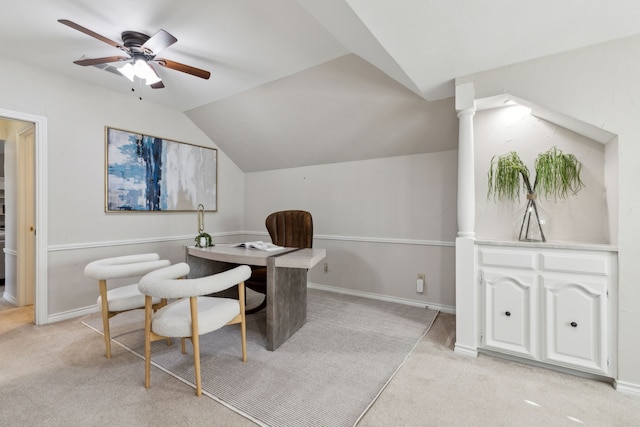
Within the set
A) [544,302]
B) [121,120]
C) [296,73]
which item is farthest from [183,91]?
[544,302]

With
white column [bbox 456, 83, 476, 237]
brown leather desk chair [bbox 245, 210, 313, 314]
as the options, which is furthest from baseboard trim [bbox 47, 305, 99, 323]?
white column [bbox 456, 83, 476, 237]

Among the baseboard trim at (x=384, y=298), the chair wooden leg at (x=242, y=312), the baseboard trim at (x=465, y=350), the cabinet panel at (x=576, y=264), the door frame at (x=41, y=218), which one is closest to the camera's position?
the cabinet panel at (x=576, y=264)

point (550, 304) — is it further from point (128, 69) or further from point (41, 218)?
point (41, 218)

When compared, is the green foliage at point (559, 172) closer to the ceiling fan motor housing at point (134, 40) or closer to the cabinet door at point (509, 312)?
the cabinet door at point (509, 312)

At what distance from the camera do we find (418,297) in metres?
3.44

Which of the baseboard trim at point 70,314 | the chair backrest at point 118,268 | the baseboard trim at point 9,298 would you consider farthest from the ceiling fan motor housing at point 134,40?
the baseboard trim at point 9,298

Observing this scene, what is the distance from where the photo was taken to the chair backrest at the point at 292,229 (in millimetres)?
3359

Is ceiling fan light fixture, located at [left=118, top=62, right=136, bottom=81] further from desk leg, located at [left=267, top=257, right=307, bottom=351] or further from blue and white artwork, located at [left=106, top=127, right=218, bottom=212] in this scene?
desk leg, located at [left=267, top=257, right=307, bottom=351]

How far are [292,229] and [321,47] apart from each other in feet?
6.34

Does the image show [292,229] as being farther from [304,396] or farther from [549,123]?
[549,123]

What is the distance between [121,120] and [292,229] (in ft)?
7.70

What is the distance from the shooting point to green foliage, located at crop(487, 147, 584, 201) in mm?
2166

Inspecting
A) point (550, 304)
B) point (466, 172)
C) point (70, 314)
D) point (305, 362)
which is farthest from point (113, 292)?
point (550, 304)

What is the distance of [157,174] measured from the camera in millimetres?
3697
